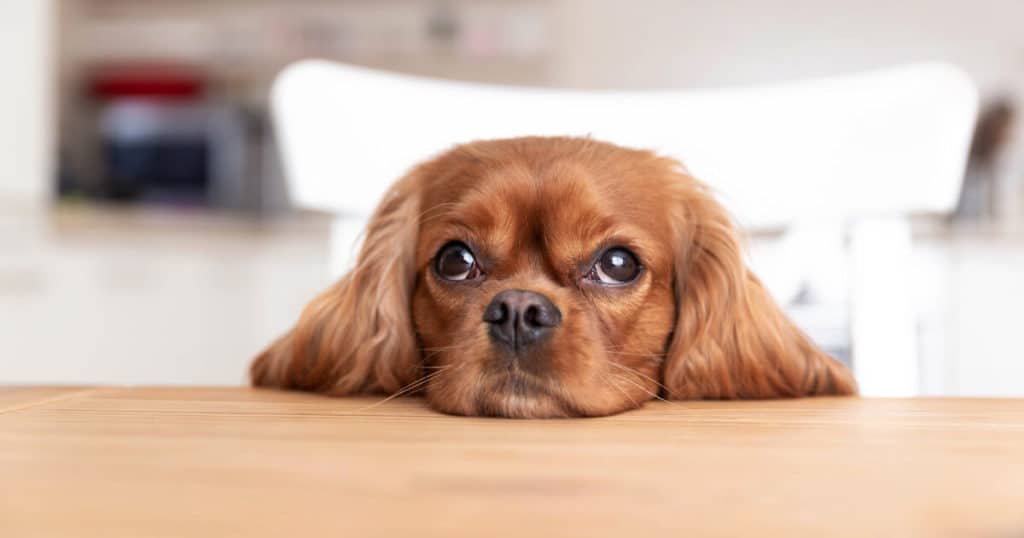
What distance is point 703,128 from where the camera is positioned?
2061 millimetres

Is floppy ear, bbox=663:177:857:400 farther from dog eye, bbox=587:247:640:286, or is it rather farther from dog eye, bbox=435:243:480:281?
dog eye, bbox=435:243:480:281

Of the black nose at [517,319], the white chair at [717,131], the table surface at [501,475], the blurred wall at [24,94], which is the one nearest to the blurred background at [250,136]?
the blurred wall at [24,94]

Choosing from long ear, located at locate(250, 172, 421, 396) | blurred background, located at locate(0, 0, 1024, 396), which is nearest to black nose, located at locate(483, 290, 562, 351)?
long ear, located at locate(250, 172, 421, 396)

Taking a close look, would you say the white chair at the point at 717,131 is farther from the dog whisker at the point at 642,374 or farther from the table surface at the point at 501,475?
the table surface at the point at 501,475

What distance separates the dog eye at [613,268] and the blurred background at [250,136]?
2.92 m

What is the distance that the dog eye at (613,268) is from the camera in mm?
1331

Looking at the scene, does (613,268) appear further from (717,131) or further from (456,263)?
(717,131)

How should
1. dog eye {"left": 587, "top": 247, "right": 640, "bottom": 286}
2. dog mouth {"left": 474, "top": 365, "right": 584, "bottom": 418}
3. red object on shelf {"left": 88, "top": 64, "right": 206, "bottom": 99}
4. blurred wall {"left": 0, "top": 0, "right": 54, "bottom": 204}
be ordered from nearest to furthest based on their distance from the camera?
dog mouth {"left": 474, "top": 365, "right": 584, "bottom": 418}
dog eye {"left": 587, "top": 247, "right": 640, "bottom": 286}
blurred wall {"left": 0, "top": 0, "right": 54, "bottom": 204}
red object on shelf {"left": 88, "top": 64, "right": 206, "bottom": 99}

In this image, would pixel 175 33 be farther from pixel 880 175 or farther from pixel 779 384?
pixel 779 384

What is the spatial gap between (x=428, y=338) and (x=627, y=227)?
1.04ft

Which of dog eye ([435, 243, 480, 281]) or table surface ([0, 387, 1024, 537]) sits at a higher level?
dog eye ([435, 243, 480, 281])

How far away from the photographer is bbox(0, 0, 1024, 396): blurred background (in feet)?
14.9

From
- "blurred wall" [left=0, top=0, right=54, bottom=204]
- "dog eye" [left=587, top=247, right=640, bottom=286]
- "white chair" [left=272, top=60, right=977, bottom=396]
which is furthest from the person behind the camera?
"blurred wall" [left=0, top=0, right=54, bottom=204]

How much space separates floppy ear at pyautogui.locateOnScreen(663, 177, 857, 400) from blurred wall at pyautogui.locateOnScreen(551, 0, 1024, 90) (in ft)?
13.5
